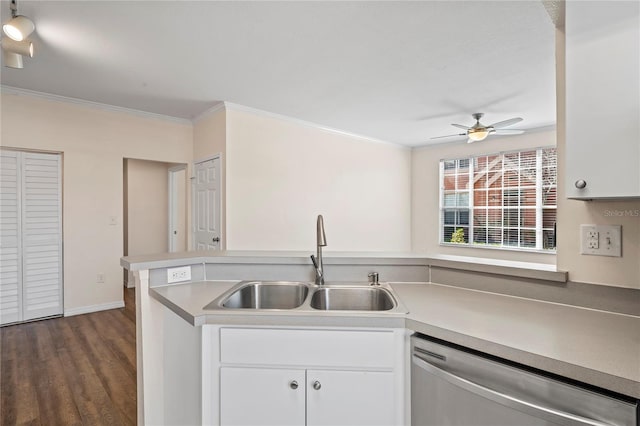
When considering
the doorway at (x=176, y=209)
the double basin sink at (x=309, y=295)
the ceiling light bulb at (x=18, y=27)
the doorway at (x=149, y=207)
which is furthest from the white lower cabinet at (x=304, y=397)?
the doorway at (x=176, y=209)

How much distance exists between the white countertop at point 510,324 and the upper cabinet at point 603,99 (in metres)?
0.48

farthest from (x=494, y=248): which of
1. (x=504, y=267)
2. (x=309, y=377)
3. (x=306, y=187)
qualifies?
(x=309, y=377)

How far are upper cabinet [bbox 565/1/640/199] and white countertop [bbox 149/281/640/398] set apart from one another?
1.56 ft

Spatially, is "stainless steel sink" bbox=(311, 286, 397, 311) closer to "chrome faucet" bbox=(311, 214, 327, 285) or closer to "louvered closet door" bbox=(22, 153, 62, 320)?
"chrome faucet" bbox=(311, 214, 327, 285)

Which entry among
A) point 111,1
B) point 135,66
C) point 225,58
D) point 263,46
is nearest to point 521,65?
point 263,46

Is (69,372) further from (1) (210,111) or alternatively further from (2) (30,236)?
(1) (210,111)

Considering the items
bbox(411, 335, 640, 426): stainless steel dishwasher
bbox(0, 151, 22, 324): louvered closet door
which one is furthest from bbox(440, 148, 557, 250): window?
bbox(0, 151, 22, 324): louvered closet door

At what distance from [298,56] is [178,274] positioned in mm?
2078

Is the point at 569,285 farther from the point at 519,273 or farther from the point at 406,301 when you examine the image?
the point at 406,301

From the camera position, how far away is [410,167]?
6.75 meters

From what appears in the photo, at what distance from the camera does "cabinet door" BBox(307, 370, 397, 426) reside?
1.23 m

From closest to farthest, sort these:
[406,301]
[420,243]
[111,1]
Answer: [406,301]
[111,1]
[420,243]

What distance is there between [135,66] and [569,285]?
3640 millimetres

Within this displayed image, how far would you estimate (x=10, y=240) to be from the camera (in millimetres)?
3551
